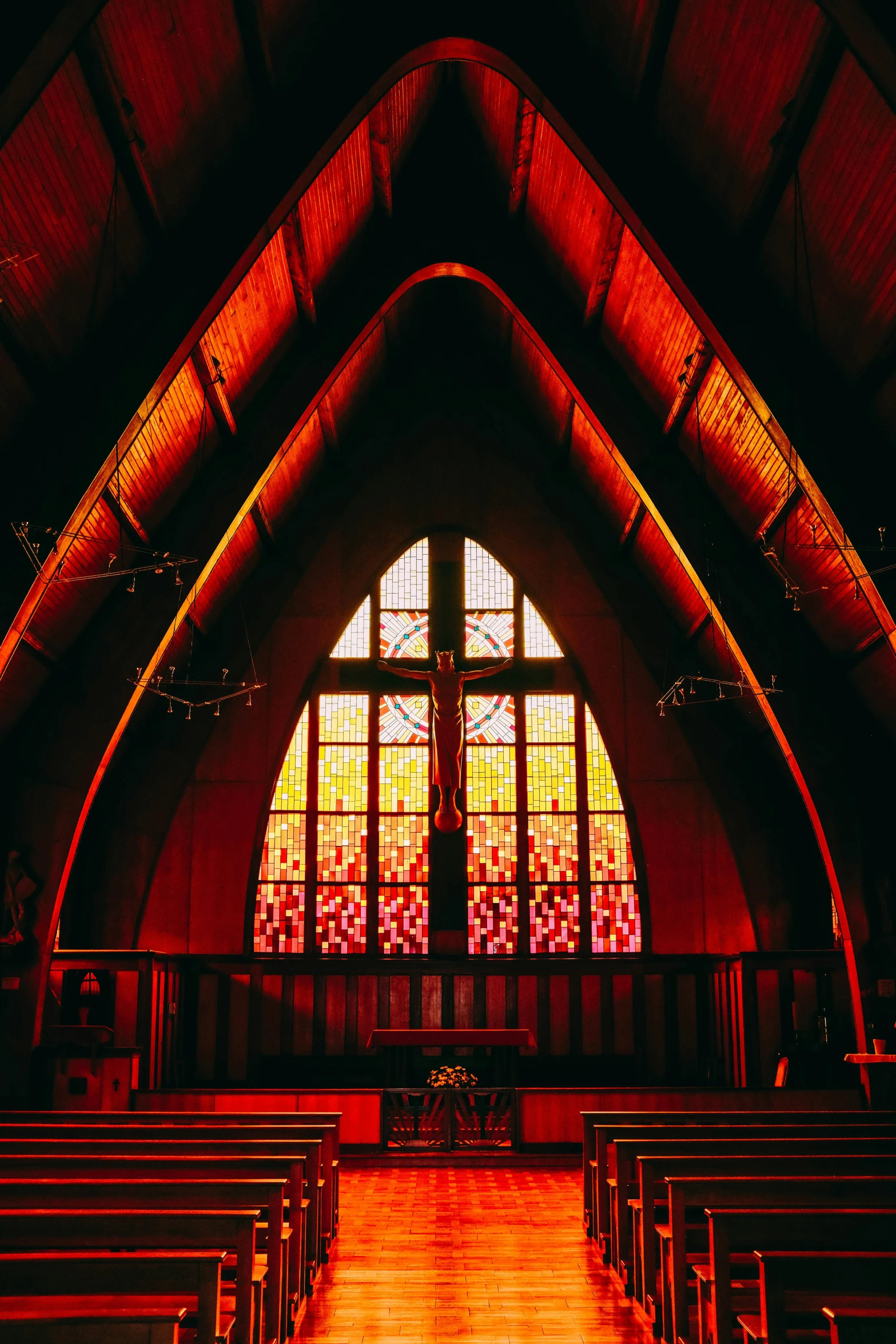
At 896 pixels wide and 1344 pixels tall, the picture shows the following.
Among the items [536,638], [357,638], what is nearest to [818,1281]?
[536,638]

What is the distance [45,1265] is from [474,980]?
10025 mm

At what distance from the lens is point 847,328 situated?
27.1ft

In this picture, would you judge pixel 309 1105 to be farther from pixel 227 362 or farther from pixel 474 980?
pixel 227 362

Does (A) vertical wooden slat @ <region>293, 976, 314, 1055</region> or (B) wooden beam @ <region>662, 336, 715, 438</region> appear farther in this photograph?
(A) vertical wooden slat @ <region>293, 976, 314, 1055</region>

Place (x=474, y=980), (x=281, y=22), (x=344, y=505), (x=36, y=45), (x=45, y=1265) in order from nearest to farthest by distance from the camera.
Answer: (x=45, y=1265), (x=36, y=45), (x=281, y=22), (x=474, y=980), (x=344, y=505)

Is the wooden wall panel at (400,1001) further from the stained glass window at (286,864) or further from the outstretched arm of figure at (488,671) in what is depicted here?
the outstretched arm of figure at (488,671)

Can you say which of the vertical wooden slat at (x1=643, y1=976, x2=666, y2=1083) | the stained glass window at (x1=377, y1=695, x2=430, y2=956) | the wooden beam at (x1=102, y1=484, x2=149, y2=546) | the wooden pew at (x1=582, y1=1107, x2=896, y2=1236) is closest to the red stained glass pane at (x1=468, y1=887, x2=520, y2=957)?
the stained glass window at (x1=377, y1=695, x2=430, y2=956)

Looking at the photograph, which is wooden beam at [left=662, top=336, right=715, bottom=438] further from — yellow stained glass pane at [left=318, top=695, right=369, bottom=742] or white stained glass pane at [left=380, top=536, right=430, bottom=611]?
yellow stained glass pane at [left=318, top=695, right=369, bottom=742]

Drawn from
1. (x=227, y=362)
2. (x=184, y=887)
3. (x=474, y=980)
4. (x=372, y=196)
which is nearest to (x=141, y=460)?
(x=227, y=362)

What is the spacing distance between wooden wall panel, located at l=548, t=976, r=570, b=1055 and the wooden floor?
4.21 meters

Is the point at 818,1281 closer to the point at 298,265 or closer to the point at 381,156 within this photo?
the point at 298,265

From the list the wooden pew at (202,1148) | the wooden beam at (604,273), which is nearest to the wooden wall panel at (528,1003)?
the wooden beam at (604,273)

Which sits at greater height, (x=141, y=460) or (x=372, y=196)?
(x=372, y=196)

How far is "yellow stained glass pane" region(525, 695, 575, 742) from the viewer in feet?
45.9
